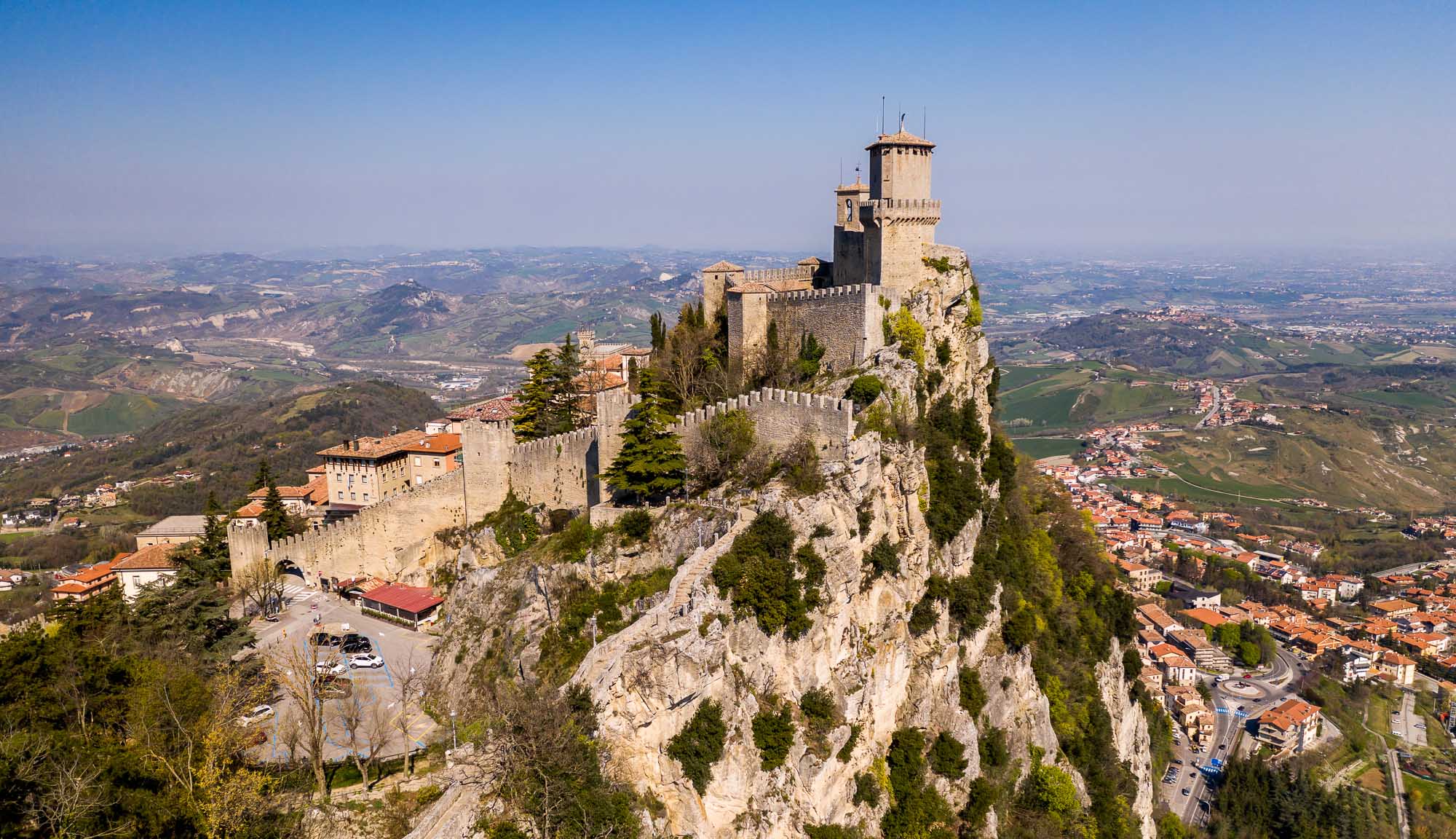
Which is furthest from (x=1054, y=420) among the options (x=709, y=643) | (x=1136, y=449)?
(x=709, y=643)

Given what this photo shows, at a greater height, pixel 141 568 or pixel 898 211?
pixel 898 211

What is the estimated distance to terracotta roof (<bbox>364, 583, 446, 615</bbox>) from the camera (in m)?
39.8

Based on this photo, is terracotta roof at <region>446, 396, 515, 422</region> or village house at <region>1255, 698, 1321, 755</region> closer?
terracotta roof at <region>446, 396, 515, 422</region>

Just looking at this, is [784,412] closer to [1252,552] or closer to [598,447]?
[598,447]

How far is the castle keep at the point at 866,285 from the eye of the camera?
3659 cm

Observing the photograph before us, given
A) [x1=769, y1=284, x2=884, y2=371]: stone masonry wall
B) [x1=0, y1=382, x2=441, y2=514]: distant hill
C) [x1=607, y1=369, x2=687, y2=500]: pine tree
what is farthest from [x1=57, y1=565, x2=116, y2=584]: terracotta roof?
[x1=769, y1=284, x2=884, y2=371]: stone masonry wall

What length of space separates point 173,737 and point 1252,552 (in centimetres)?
13173

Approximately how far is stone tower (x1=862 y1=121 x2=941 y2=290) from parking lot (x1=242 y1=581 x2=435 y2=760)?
24.9 m

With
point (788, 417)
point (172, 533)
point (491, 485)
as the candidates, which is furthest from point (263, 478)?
point (788, 417)

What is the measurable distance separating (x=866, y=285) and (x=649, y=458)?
11.4 metres

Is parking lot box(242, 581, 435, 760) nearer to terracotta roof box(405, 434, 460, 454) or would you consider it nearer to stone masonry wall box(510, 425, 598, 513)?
stone masonry wall box(510, 425, 598, 513)

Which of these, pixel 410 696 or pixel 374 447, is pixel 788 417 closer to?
pixel 410 696

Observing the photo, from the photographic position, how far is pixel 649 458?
33344 millimetres

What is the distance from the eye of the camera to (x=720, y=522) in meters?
30.6
